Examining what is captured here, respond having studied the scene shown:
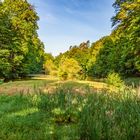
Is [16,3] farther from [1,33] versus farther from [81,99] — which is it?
[81,99]

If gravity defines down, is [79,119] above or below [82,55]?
below

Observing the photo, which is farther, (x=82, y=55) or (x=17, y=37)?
(x=82, y=55)

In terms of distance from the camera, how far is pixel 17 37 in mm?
44562

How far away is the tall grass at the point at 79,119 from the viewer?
21.0 feet

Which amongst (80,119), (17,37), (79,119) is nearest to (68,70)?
(17,37)

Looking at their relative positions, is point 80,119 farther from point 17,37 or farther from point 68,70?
point 17,37

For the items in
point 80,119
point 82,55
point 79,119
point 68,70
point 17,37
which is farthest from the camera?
point 82,55

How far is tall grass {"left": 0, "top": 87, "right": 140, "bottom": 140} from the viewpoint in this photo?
6.41 metres

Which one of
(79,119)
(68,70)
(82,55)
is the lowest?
(79,119)

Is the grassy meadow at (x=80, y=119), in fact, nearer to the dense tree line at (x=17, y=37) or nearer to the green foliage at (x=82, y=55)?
the dense tree line at (x=17, y=37)

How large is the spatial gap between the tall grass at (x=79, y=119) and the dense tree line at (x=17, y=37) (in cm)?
Answer: 2883

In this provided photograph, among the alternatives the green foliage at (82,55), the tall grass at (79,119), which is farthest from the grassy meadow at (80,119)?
the green foliage at (82,55)

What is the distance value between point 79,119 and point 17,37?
3782 centimetres

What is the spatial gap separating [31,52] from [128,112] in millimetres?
42409
